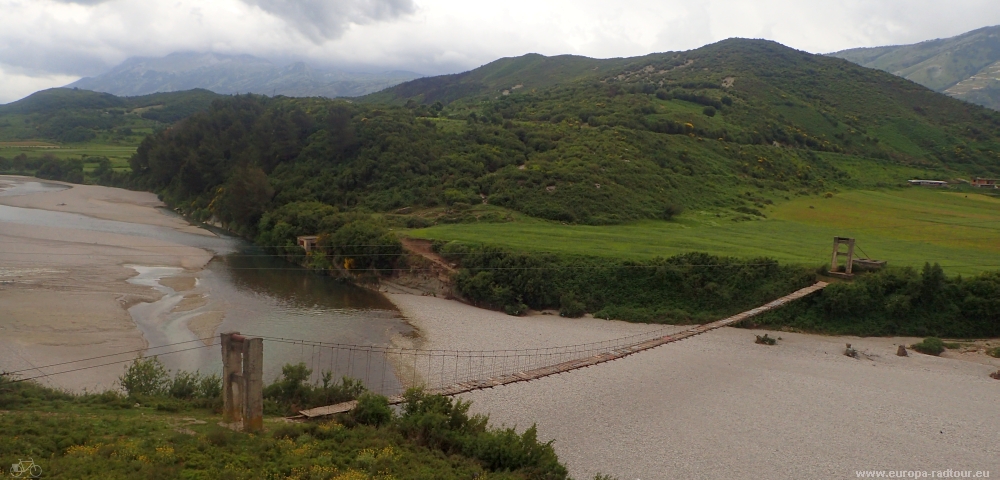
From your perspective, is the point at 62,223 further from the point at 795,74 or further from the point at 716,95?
the point at 795,74

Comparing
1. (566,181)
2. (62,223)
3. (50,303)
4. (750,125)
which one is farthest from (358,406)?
(750,125)

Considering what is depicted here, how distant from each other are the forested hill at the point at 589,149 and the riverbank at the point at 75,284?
809cm

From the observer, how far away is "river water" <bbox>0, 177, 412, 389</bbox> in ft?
71.3

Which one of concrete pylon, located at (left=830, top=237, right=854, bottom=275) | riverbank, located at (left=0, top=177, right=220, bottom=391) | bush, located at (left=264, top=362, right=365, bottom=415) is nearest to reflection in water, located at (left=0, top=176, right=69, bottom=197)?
riverbank, located at (left=0, top=177, right=220, bottom=391)

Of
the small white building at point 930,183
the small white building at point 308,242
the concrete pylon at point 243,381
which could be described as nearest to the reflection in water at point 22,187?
the small white building at point 308,242

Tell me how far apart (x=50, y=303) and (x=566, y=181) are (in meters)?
30.9

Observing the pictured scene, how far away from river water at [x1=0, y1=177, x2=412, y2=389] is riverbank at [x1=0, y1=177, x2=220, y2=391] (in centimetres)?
95

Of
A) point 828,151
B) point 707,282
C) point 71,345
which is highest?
point 828,151

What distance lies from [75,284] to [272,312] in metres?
10.2

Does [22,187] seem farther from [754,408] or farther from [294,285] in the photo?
[754,408]

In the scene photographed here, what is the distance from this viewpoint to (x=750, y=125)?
207 feet

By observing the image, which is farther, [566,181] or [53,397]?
[566,181]

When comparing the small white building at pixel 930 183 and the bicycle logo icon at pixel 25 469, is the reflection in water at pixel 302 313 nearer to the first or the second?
the bicycle logo icon at pixel 25 469

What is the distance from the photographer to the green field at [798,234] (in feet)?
105
